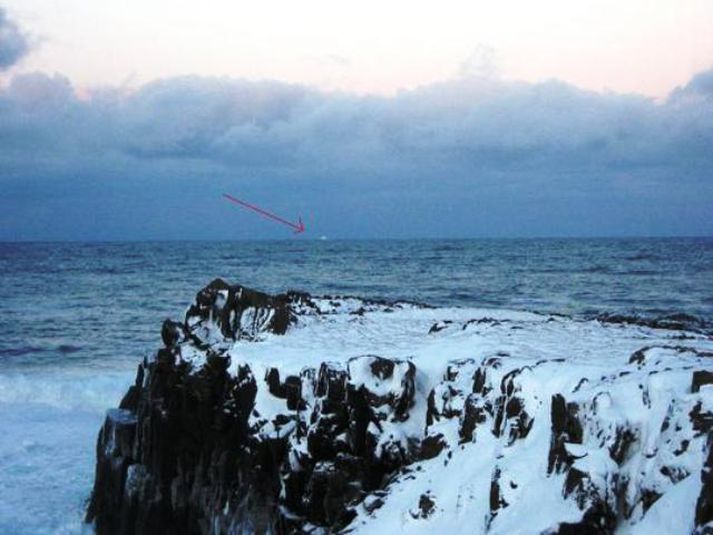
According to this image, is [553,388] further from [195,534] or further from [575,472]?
[195,534]

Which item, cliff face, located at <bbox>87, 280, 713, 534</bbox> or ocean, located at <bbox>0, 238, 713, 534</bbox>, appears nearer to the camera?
cliff face, located at <bbox>87, 280, 713, 534</bbox>

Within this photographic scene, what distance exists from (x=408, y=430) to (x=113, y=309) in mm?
40097

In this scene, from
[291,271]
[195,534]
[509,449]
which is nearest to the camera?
[509,449]

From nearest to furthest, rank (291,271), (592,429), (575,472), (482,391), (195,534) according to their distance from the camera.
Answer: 1. (575,472)
2. (592,429)
3. (482,391)
4. (195,534)
5. (291,271)

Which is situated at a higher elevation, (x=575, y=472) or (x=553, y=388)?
(x=553, y=388)

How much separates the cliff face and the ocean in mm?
4364

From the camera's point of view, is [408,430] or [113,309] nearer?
[408,430]

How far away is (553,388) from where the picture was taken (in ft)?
36.0

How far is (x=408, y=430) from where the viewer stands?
41.2 ft

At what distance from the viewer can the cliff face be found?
30.2ft

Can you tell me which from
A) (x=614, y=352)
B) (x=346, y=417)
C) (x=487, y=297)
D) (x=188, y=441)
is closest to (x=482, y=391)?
(x=346, y=417)

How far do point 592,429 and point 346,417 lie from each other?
446cm

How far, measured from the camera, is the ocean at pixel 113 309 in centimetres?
2166

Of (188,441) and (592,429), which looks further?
(188,441)
